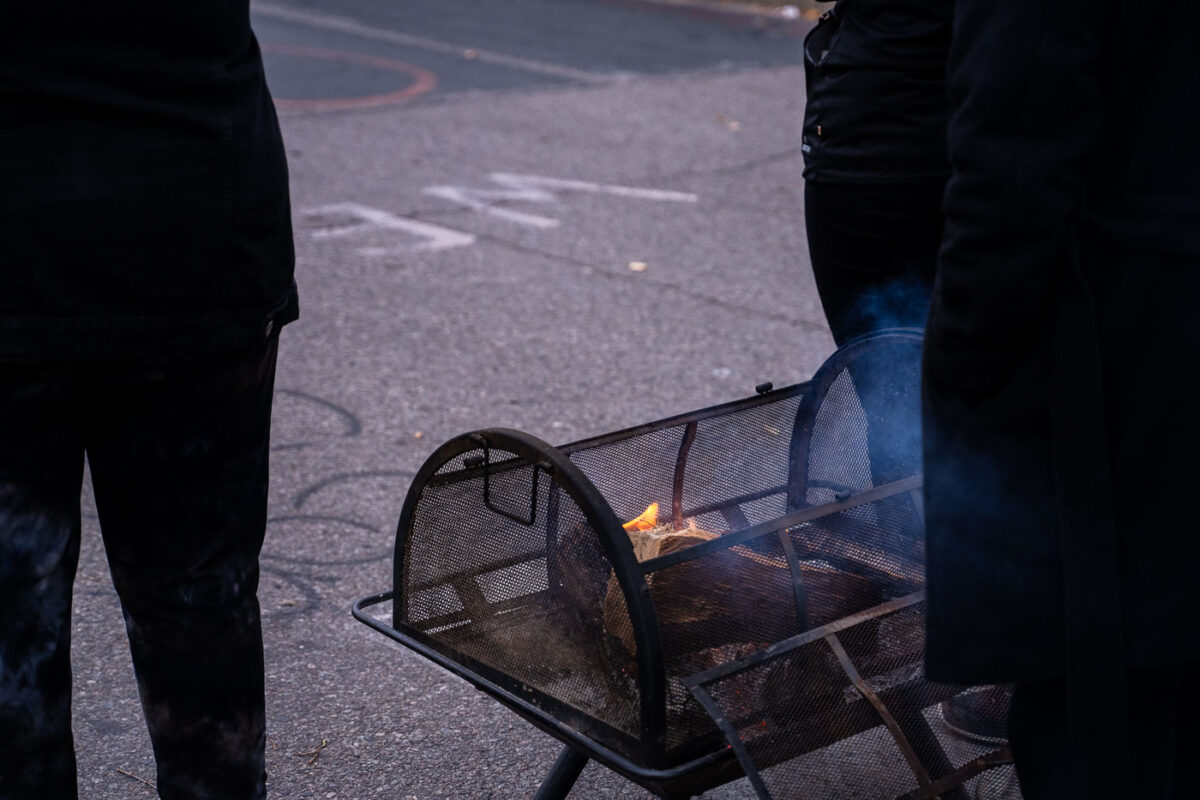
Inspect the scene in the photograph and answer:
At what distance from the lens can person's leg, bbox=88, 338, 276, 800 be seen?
1.79 m

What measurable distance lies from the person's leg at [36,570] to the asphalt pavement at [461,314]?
0.79m

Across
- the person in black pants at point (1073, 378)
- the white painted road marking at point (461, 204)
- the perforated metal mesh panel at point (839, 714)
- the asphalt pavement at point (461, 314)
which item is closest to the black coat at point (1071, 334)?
the person in black pants at point (1073, 378)

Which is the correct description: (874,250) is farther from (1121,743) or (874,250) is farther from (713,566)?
(1121,743)

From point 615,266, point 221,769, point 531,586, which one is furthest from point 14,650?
point 615,266

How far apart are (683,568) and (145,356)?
0.77 meters

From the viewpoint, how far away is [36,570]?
5.84 feet

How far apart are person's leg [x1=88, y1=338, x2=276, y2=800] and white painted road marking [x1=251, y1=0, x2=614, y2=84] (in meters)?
8.49

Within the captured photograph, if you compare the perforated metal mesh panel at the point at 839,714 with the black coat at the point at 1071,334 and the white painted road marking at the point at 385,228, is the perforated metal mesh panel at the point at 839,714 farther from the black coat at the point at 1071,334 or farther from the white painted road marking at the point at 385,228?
the white painted road marking at the point at 385,228

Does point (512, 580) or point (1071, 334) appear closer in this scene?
point (1071, 334)

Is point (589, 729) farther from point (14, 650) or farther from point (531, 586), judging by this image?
point (14, 650)

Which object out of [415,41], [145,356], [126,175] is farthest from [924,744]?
[415,41]

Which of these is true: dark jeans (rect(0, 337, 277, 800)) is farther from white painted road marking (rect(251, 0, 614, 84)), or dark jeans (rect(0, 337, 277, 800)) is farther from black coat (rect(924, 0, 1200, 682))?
white painted road marking (rect(251, 0, 614, 84))

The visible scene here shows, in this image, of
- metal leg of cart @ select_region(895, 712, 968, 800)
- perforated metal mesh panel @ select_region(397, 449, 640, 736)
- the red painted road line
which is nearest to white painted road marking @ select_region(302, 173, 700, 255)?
the red painted road line

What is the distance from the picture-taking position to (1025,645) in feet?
5.11
